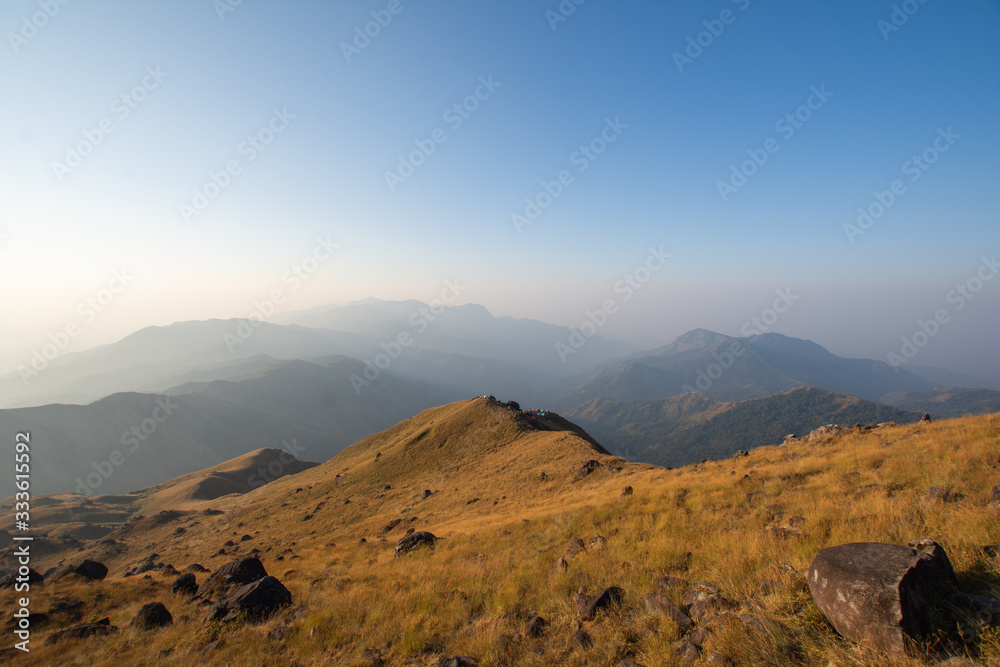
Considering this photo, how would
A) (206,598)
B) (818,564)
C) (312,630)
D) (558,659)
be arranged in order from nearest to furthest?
(818,564)
(558,659)
(312,630)
(206,598)

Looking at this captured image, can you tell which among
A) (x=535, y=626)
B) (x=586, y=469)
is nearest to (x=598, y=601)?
(x=535, y=626)

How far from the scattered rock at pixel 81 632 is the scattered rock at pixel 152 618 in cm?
75

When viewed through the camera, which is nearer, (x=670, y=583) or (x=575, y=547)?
(x=670, y=583)

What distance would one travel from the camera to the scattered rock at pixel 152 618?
13633mm

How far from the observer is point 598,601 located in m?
8.98

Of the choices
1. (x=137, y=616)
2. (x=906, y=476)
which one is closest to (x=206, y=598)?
(x=137, y=616)

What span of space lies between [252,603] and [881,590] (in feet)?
58.8

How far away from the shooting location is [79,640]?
12.7m

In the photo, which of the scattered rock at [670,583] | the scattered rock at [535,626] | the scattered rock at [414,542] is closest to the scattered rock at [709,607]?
the scattered rock at [670,583]

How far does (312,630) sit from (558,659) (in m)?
8.02

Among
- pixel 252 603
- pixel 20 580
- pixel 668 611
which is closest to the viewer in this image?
pixel 668 611

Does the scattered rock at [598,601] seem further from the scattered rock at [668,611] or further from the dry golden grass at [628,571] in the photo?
the scattered rock at [668,611]

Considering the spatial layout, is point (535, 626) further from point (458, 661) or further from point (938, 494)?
point (938, 494)

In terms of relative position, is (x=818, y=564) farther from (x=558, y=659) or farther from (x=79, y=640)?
(x=79, y=640)
